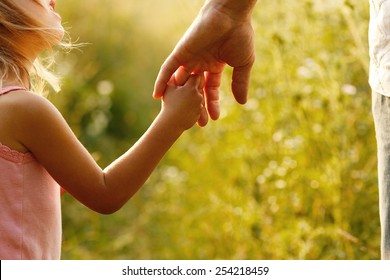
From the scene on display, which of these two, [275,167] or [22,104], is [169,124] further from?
[275,167]

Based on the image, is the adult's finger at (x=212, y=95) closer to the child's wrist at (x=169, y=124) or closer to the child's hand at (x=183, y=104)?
the child's hand at (x=183, y=104)

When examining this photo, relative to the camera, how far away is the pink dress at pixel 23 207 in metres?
1.53

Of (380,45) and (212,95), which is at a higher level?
(380,45)

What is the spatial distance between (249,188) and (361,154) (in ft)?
1.86

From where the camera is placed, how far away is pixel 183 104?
1.68 metres

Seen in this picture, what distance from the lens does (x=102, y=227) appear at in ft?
13.4

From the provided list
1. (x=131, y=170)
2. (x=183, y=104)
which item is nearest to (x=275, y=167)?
(x=183, y=104)

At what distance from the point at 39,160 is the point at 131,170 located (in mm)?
176

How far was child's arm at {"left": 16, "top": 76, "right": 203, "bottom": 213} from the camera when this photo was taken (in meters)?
1.55

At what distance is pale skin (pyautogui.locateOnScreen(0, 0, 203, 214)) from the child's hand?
38 mm

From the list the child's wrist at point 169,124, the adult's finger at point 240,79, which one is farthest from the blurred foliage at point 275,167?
the child's wrist at point 169,124

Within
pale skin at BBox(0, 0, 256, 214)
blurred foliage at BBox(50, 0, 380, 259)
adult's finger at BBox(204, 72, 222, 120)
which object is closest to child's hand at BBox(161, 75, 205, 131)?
pale skin at BBox(0, 0, 256, 214)

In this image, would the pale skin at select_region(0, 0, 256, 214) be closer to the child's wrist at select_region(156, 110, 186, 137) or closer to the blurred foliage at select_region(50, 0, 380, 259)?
the child's wrist at select_region(156, 110, 186, 137)
